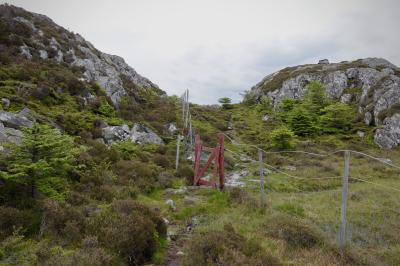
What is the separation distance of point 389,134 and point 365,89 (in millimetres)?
12459

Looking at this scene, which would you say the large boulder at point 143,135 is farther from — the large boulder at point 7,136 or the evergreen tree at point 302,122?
the evergreen tree at point 302,122

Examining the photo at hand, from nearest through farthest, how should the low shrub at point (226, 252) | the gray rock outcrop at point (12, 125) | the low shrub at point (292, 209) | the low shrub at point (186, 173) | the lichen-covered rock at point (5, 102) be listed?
the low shrub at point (226, 252) < the low shrub at point (292, 209) < the gray rock outcrop at point (12, 125) < the lichen-covered rock at point (5, 102) < the low shrub at point (186, 173)

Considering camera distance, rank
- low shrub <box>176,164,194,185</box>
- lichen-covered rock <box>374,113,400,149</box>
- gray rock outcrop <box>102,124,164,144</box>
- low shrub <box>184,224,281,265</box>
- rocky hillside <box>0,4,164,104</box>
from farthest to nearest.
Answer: lichen-covered rock <box>374,113,400,149</box> < rocky hillside <box>0,4,164,104</box> < gray rock outcrop <box>102,124,164,144</box> < low shrub <box>176,164,194,185</box> < low shrub <box>184,224,281,265</box>

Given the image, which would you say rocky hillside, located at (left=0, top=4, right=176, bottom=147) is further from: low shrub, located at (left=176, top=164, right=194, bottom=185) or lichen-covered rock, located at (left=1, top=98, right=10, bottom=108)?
low shrub, located at (left=176, top=164, right=194, bottom=185)

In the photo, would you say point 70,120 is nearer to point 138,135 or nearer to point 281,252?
point 138,135

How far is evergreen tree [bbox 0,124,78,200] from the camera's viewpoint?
654 cm

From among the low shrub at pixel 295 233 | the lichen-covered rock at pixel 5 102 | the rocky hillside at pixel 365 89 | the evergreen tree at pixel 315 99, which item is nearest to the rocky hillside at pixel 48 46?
the lichen-covered rock at pixel 5 102

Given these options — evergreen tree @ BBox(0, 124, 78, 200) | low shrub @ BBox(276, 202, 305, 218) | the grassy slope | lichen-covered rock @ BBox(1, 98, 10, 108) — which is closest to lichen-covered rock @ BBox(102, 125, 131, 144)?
lichen-covered rock @ BBox(1, 98, 10, 108)

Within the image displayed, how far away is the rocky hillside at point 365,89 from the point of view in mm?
24484

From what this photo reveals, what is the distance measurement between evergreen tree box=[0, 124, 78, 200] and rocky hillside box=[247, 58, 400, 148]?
25024 millimetres

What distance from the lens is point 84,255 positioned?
456 cm

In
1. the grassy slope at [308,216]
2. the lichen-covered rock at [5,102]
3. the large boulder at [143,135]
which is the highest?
the lichen-covered rock at [5,102]

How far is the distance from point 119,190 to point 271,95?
1477 inches

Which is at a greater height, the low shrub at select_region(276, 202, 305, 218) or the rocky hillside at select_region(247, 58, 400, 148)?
the rocky hillside at select_region(247, 58, 400, 148)
